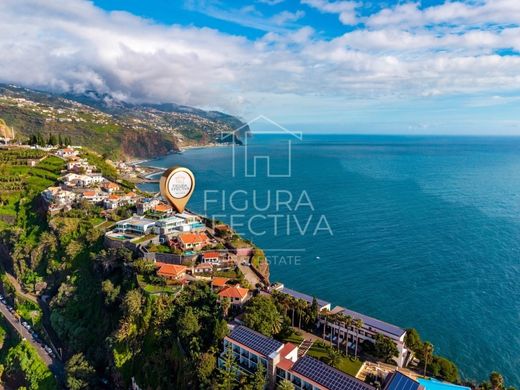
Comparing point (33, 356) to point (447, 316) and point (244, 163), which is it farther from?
point (244, 163)

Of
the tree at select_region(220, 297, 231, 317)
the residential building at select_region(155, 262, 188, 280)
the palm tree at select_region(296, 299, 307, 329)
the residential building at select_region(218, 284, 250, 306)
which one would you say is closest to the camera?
the palm tree at select_region(296, 299, 307, 329)

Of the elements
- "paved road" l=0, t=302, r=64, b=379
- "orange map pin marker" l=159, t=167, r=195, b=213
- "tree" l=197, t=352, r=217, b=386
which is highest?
"orange map pin marker" l=159, t=167, r=195, b=213

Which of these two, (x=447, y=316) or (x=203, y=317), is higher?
(x=203, y=317)

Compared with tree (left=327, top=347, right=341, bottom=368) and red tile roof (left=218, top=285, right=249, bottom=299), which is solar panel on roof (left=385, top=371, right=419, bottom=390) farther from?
red tile roof (left=218, top=285, right=249, bottom=299)

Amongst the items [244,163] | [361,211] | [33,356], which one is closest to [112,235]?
[33,356]

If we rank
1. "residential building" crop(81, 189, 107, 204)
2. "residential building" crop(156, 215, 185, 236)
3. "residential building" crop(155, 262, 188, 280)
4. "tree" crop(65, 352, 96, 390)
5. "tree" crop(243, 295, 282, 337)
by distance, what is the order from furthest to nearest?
"residential building" crop(81, 189, 107, 204), "residential building" crop(156, 215, 185, 236), "residential building" crop(155, 262, 188, 280), "tree" crop(65, 352, 96, 390), "tree" crop(243, 295, 282, 337)

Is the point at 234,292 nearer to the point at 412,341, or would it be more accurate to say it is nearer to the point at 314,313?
the point at 314,313

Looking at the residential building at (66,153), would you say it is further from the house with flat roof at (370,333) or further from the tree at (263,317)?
the house with flat roof at (370,333)

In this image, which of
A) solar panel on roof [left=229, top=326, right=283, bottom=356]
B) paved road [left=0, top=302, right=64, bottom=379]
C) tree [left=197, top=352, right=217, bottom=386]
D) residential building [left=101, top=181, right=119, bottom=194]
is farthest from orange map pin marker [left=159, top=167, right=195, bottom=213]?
residential building [left=101, top=181, right=119, bottom=194]
